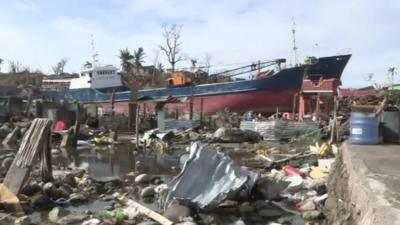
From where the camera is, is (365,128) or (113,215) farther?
(113,215)

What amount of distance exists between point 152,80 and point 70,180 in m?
44.8

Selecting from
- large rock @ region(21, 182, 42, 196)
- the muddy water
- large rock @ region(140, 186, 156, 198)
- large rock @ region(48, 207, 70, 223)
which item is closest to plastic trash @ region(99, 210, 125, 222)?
large rock @ region(48, 207, 70, 223)

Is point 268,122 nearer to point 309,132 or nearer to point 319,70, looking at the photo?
Answer: point 309,132

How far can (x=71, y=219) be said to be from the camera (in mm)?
9117

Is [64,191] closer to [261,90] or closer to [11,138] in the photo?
[11,138]

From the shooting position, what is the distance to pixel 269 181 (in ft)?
34.3

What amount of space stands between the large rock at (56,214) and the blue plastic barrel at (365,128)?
543cm

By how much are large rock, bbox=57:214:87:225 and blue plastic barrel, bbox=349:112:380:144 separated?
197 inches

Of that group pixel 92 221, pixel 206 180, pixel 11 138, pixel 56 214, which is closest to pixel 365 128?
pixel 206 180

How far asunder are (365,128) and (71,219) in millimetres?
5369

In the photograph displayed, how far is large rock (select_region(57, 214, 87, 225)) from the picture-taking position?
29.5 ft

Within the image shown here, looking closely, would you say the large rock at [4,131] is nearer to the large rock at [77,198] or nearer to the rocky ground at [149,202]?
the rocky ground at [149,202]

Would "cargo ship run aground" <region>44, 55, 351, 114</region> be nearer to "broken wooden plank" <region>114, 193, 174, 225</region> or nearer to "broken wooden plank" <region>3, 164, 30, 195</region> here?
"broken wooden plank" <region>3, 164, 30, 195</region>

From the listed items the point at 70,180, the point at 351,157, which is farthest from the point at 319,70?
the point at 351,157
